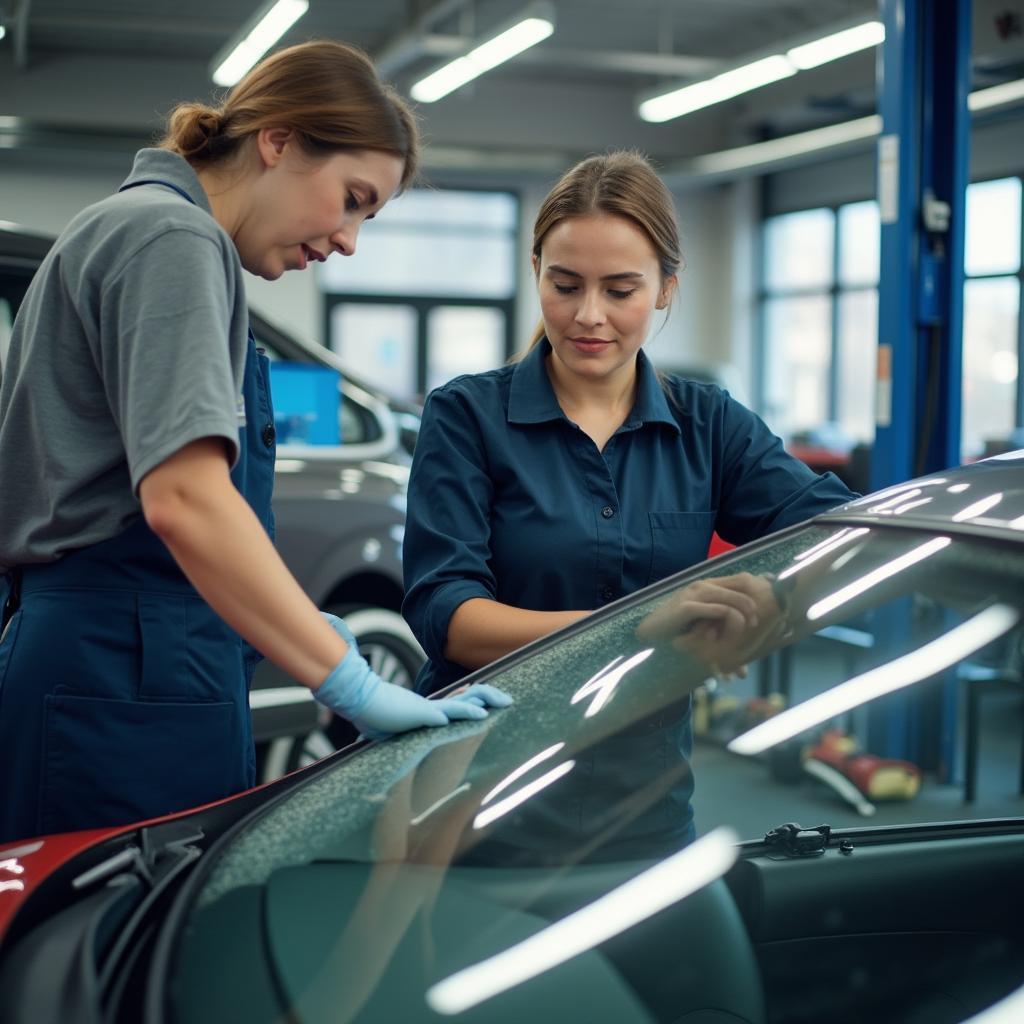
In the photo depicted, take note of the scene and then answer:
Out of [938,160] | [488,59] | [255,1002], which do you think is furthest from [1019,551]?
[488,59]

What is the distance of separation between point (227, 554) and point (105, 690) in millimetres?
303

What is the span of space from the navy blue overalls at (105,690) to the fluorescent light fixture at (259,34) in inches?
318

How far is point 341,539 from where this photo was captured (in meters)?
3.66

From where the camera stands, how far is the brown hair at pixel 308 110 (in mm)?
1506

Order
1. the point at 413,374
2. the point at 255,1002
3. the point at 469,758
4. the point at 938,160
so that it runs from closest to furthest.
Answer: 1. the point at 255,1002
2. the point at 469,758
3. the point at 938,160
4. the point at 413,374

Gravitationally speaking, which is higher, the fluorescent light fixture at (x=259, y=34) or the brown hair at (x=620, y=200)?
the fluorescent light fixture at (x=259, y=34)

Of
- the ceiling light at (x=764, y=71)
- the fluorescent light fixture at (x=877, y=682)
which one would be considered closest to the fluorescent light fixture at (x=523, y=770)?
the fluorescent light fixture at (x=877, y=682)

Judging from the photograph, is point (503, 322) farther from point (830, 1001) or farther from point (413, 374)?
point (830, 1001)

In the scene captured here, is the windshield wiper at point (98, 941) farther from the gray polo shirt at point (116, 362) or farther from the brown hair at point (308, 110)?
the brown hair at point (308, 110)

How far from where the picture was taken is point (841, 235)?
47.0 feet

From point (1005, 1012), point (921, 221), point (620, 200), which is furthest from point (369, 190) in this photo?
point (921, 221)

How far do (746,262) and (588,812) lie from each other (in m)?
15.3

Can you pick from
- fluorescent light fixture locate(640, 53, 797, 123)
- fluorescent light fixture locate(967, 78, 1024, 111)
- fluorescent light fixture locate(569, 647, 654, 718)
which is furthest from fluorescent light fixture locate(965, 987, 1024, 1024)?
fluorescent light fixture locate(967, 78, 1024, 111)

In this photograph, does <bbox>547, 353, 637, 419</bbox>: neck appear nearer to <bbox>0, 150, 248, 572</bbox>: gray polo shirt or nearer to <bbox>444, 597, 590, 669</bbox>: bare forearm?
<bbox>444, 597, 590, 669</bbox>: bare forearm
